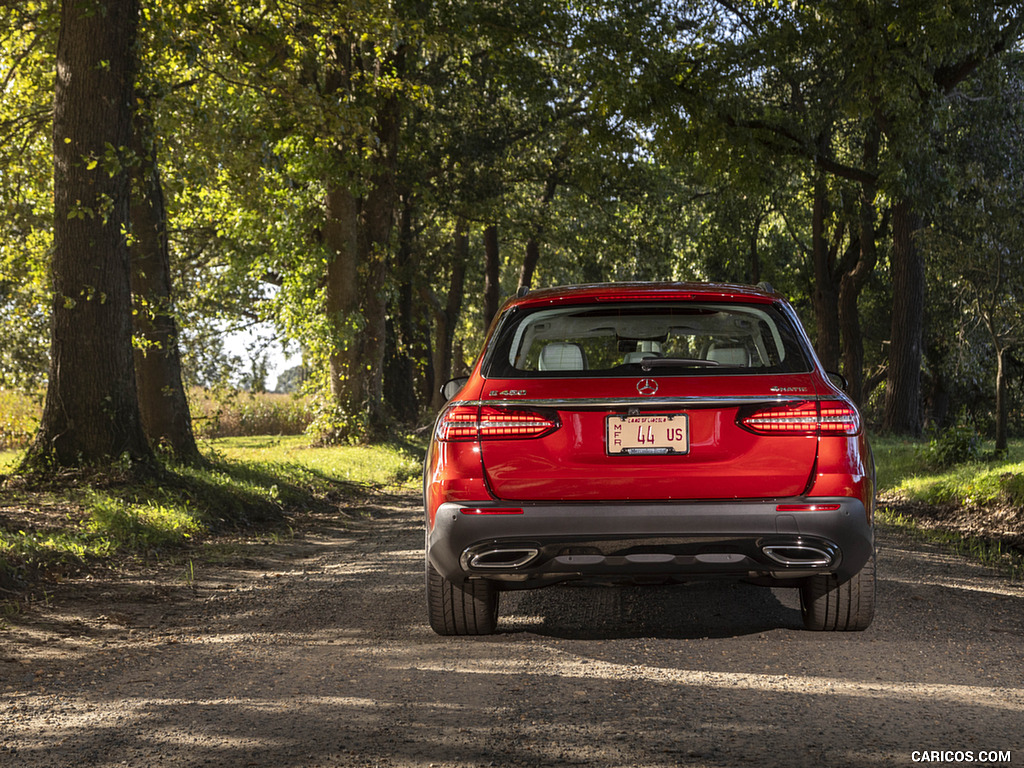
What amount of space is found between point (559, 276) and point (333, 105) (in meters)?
29.8

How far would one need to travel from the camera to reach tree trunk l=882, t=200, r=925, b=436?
71.4ft

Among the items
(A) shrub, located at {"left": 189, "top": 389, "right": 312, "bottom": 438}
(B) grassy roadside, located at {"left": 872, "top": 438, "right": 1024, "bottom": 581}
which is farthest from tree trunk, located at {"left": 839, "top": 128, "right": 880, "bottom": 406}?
(A) shrub, located at {"left": 189, "top": 389, "right": 312, "bottom": 438}

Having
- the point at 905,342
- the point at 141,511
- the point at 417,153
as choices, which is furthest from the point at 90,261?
the point at 905,342

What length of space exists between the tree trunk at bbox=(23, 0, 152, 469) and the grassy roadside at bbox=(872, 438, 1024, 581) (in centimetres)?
794

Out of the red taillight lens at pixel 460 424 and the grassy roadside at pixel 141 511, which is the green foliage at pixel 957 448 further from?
the red taillight lens at pixel 460 424

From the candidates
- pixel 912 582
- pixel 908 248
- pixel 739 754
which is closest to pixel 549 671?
pixel 739 754

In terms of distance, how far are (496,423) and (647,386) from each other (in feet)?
2.33

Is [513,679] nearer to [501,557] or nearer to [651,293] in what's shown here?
[501,557]

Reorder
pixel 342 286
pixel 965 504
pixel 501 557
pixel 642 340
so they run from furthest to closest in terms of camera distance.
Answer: pixel 342 286 → pixel 965 504 → pixel 642 340 → pixel 501 557

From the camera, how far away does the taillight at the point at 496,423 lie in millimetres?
4816

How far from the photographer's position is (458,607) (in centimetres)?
543

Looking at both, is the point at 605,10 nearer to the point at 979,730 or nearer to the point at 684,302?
the point at 684,302

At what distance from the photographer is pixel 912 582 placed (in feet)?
24.1

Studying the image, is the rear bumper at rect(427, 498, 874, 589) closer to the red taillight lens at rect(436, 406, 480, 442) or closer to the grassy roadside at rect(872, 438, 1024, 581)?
the red taillight lens at rect(436, 406, 480, 442)
